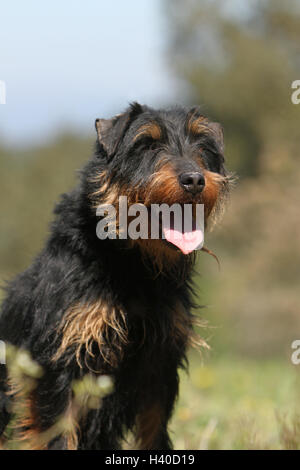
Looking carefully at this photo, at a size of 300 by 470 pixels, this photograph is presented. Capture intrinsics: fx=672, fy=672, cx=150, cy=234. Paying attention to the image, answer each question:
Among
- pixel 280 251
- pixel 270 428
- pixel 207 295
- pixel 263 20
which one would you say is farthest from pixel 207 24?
pixel 270 428

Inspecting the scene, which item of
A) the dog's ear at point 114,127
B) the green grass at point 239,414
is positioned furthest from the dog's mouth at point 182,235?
the green grass at point 239,414

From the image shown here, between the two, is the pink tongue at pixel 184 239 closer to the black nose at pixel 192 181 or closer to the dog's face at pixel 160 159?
the dog's face at pixel 160 159

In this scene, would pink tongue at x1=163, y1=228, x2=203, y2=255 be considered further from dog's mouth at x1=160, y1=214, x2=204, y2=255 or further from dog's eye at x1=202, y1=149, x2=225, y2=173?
dog's eye at x1=202, y1=149, x2=225, y2=173

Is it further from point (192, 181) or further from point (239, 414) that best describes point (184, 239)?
point (239, 414)

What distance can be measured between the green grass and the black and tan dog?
2.56ft

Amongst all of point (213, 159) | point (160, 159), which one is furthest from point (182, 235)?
point (213, 159)

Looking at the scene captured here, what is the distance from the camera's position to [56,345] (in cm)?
471

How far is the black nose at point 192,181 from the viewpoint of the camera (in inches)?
175

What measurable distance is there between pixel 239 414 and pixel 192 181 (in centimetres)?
282

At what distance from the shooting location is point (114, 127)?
191 inches

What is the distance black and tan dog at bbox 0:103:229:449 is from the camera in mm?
4645

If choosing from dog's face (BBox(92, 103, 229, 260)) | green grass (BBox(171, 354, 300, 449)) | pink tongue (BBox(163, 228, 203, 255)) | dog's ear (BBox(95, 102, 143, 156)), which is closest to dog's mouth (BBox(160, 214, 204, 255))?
pink tongue (BBox(163, 228, 203, 255))

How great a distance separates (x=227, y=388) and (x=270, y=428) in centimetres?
364

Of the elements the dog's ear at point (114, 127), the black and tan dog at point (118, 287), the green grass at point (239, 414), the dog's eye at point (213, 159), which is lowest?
the green grass at point (239, 414)
